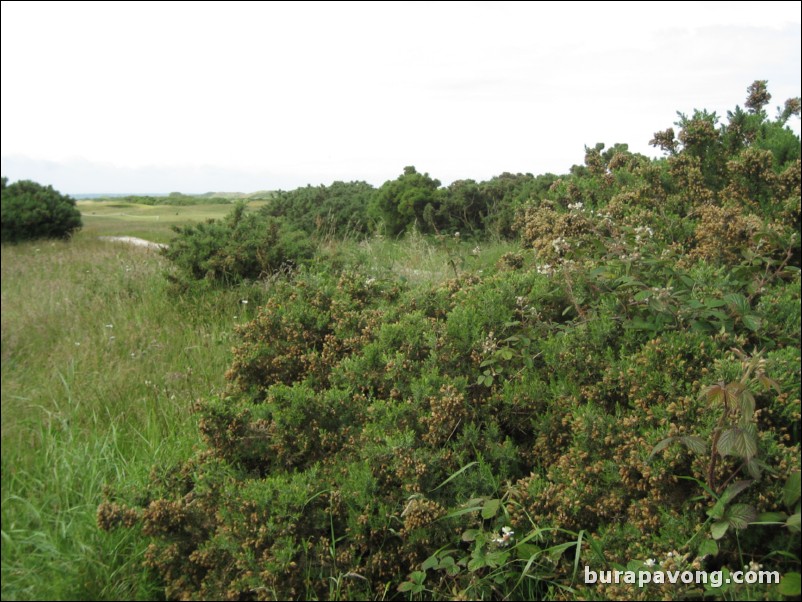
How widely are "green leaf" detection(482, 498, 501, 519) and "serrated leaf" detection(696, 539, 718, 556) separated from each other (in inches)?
26.4

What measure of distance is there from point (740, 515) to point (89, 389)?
114 inches

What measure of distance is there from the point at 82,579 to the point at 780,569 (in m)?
2.30

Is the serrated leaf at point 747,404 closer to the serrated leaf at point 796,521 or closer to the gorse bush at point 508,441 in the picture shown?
the gorse bush at point 508,441

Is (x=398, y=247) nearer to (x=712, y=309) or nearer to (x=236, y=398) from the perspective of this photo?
(x=236, y=398)

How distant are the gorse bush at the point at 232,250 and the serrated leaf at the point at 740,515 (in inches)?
166

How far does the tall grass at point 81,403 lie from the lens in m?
2.15

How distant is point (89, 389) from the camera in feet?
11.1

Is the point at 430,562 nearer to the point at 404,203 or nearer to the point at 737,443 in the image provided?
the point at 737,443

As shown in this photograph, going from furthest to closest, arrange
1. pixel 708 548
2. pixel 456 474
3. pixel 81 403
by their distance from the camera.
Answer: pixel 81 403
pixel 456 474
pixel 708 548

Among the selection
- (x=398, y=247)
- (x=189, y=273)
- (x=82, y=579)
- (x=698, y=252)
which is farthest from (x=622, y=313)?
(x=398, y=247)

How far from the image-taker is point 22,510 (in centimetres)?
224

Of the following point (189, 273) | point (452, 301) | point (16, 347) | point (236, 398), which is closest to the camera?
point (16, 347)

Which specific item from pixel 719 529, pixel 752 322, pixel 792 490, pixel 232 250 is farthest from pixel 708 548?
pixel 232 250

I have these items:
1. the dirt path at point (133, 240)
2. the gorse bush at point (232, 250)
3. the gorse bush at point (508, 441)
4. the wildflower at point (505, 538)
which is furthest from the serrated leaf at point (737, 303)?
the gorse bush at point (232, 250)
